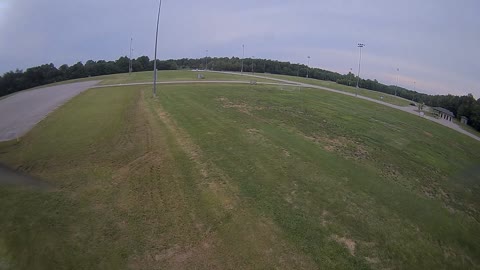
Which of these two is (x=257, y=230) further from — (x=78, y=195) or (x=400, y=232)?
(x=78, y=195)

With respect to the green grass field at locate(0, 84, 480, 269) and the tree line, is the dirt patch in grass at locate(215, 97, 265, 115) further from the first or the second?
the tree line

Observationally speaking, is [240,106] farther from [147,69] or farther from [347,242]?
[147,69]

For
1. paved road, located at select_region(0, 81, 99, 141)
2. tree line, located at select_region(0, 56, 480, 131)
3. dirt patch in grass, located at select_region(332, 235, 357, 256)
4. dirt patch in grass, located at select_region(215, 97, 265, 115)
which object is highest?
tree line, located at select_region(0, 56, 480, 131)

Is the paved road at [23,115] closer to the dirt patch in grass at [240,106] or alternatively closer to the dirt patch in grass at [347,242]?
the dirt patch in grass at [240,106]

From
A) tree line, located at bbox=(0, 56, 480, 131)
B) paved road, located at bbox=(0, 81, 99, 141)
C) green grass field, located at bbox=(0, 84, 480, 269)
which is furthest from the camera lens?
tree line, located at bbox=(0, 56, 480, 131)

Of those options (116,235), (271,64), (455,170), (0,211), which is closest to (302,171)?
(116,235)

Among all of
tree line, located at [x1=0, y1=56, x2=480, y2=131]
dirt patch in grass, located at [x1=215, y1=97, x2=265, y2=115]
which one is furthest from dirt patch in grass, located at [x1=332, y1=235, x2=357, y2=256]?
tree line, located at [x1=0, y1=56, x2=480, y2=131]

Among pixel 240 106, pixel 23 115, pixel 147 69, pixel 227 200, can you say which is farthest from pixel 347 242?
pixel 147 69

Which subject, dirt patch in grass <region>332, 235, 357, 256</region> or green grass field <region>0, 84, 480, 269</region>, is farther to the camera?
dirt patch in grass <region>332, 235, 357, 256</region>

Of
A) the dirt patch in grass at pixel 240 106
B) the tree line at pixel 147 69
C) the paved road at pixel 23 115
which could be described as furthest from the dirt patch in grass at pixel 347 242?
the tree line at pixel 147 69
